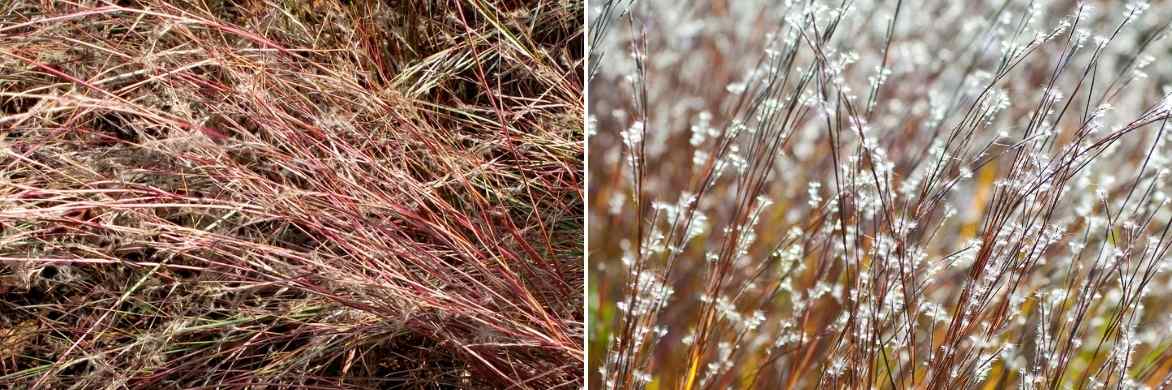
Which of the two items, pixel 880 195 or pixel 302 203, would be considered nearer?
pixel 880 195

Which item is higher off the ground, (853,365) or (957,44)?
(957,44)

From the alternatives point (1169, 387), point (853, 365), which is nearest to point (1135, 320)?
point (1169, 387)

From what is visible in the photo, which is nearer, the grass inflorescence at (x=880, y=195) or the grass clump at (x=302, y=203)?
the grass inflorescence at (x=880, y=195)

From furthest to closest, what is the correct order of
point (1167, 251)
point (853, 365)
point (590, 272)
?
→ point (590, 272), point (853, 365), point (1167, 251)

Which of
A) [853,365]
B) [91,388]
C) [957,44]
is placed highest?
[957,44]

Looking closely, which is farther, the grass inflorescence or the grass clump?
the grass clump

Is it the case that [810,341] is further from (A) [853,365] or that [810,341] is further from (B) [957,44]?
(B) [957,44]

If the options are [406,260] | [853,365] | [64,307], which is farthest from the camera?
[64,307]

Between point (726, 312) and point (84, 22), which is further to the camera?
point (84, 22)
